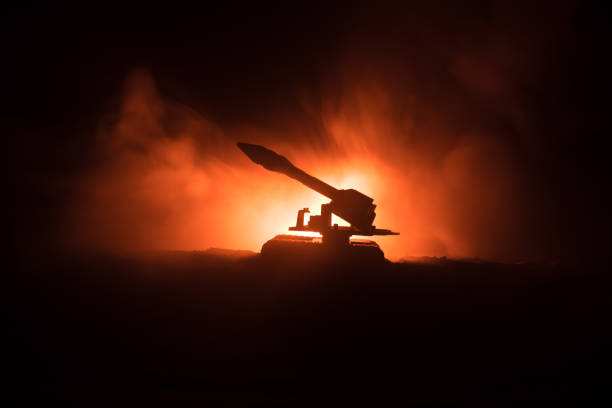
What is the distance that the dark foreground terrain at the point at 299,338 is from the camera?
2176mm

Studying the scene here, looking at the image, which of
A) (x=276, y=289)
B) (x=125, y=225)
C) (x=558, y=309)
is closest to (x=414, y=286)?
(x=558, y=309)

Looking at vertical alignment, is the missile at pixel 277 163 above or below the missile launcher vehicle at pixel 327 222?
above

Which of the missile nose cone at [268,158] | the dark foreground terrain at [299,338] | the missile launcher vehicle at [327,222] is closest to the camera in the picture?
the dark foreground terrain at [299,338]

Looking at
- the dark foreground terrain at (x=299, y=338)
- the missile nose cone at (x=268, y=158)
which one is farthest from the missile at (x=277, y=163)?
the dark foreground terrain at (x=299, y=338)

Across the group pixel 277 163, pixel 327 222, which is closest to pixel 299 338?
pixel 327 222

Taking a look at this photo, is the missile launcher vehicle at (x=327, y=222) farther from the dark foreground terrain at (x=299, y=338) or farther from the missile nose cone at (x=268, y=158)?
the dark foreground terrain at (x=299, y=338)

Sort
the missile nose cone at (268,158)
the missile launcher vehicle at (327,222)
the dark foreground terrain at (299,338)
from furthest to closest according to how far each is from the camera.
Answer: the missile nose cone at (268,158) < the missile launcher vehicle at (327,222) < the dark foreground terrain at (299,338)

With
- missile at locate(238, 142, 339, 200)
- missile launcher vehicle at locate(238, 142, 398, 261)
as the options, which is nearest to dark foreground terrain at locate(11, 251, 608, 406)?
missile launcher vehicle at locate(238, 142, 398, 261)

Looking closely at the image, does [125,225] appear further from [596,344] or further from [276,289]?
[596,344]

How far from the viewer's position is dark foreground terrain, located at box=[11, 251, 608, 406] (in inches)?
85.7

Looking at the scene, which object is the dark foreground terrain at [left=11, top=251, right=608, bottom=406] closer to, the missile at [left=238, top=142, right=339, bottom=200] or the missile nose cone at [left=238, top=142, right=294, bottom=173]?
the missile at [left=238, top=142, right=339, bottom=200]

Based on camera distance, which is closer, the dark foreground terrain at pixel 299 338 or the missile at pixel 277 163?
the dark foreground terrain at pixel 299 338

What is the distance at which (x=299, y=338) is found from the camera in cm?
277

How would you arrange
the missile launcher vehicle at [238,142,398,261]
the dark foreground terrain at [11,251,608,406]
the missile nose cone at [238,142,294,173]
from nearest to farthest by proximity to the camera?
the dark foreground terrain at [11,251,608,406]
the missile launcher vehicle at [238,142,398,261]
the missile nose cone at [238,142,294,173]
